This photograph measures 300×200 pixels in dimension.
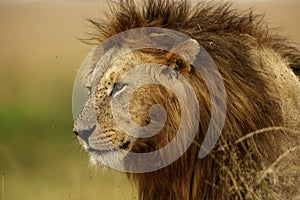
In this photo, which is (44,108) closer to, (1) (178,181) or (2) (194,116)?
(1) (178,181)

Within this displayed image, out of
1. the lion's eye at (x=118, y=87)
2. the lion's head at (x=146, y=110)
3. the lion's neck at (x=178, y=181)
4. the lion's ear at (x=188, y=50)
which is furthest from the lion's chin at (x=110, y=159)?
the lion's ear at (x=188, y=50)

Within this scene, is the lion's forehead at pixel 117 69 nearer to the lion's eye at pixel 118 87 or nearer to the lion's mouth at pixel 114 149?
the lion's eye at pixel 118 87

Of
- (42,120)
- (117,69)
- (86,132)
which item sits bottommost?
(42,120)

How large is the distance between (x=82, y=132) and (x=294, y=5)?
23.4 metres

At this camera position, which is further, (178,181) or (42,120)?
(42,120)

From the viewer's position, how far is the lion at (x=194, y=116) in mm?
5570

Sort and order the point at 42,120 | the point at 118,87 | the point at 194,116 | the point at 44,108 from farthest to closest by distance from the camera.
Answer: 1. the point at 44,108
2. the point at 42,120
3. the point at 118,87
4. the point at 194,116

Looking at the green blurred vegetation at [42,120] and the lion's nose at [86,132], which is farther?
the green blurred vegetation at [42,120]

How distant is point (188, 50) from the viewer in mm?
5703

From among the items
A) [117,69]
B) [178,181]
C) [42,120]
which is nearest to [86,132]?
[117,69]

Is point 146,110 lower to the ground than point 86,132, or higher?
higher

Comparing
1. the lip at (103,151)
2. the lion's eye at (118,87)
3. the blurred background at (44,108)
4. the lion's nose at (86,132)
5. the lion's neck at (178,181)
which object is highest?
the lion's eye at (118,87)

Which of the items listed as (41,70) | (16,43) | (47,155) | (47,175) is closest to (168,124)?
(47,175)

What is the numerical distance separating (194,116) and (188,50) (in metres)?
0.41
